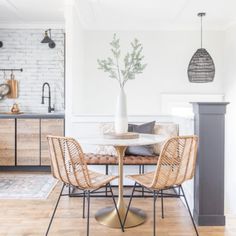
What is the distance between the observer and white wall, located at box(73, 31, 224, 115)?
548cm

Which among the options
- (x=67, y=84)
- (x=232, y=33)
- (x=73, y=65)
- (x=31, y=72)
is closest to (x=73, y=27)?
(x=73, y=65)

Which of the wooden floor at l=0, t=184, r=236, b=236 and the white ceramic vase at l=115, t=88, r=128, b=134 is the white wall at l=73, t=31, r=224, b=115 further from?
the white ceramic vase at l=115, t=88, r=128, b=134

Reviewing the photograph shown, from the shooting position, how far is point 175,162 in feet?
7.97

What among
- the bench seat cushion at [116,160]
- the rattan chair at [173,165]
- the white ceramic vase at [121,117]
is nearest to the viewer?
the rattan chair at [173,165]

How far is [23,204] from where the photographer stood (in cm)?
327

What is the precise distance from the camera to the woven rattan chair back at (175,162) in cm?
237

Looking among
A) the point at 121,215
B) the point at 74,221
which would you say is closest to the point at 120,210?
the point at 121,215

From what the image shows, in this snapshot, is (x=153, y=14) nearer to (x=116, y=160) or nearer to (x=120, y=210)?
(x=116, y=160)

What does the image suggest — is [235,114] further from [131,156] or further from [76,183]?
[76,183]

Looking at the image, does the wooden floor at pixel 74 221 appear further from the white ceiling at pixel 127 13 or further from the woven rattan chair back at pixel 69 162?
the white ceiling at pixel 127 13

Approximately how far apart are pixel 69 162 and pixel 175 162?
31.9 inches

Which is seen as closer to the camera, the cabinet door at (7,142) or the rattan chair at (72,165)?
the rattan chair at (72,165)

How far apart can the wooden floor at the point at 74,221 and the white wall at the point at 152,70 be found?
2413 millimetres

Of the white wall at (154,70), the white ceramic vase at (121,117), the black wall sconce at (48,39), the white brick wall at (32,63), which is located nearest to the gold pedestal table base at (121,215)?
the white ceramic vase at (121,117)
